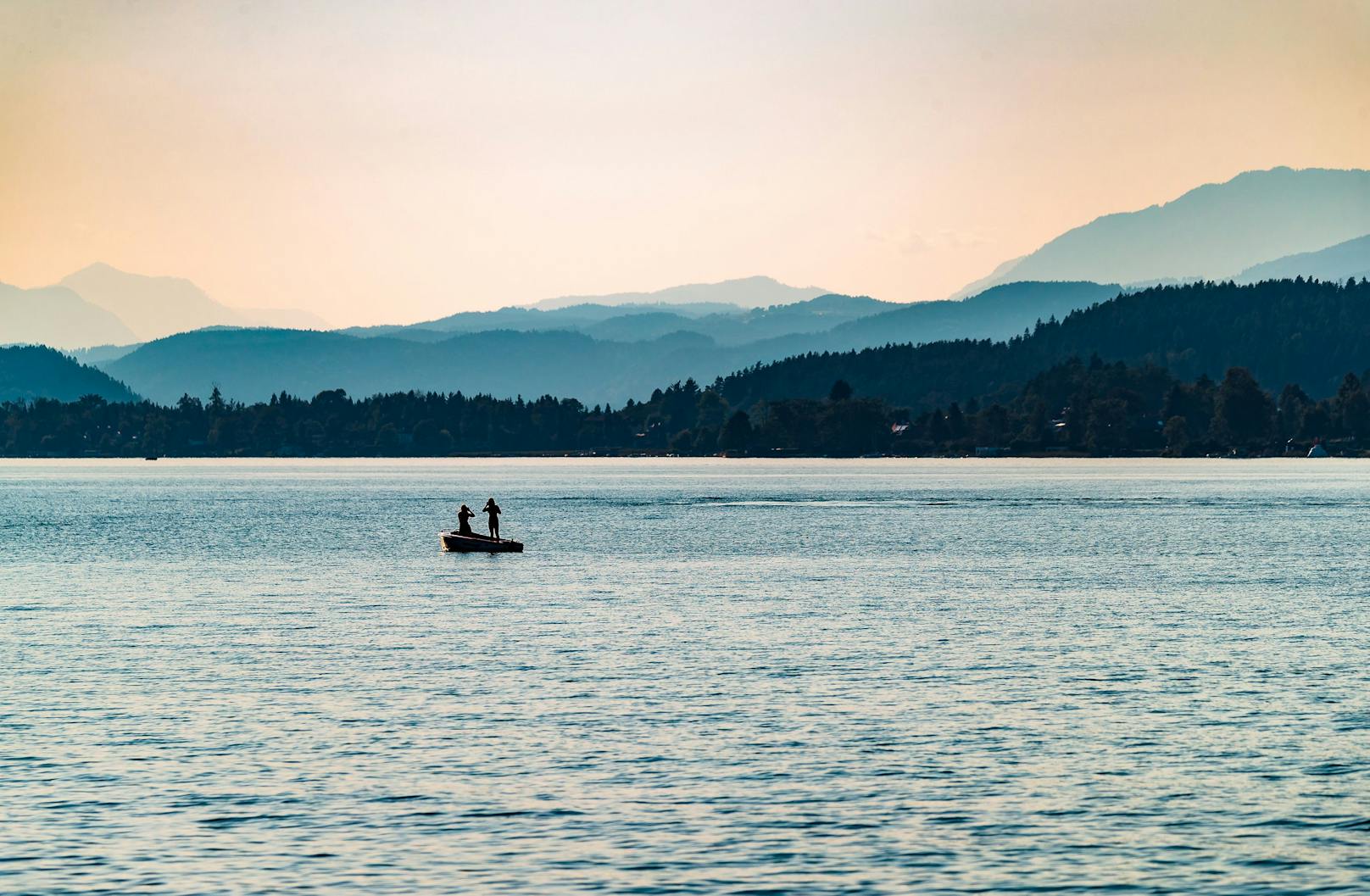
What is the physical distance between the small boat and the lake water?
23.6 metres

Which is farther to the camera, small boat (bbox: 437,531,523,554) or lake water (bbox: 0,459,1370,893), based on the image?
small boat (bbox: 437,531,523,554)

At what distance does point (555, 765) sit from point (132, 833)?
9.86 m

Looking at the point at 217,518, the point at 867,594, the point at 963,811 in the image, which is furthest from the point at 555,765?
the point at 217,518

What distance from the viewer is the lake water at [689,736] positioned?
30.5 meters

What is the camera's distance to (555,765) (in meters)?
38.7

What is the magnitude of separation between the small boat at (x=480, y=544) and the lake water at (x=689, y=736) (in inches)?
928

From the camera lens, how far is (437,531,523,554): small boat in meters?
117

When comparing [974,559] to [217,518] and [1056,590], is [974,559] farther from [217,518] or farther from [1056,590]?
[217,518]

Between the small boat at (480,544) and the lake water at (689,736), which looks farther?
the small boat at (480,544)

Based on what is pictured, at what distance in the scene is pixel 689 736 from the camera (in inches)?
1672

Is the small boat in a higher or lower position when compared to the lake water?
higher

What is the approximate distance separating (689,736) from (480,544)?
76470 millimetres

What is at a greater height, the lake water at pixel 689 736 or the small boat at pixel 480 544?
the small boat at pixel 480 544

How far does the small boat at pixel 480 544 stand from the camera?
117188 mm
